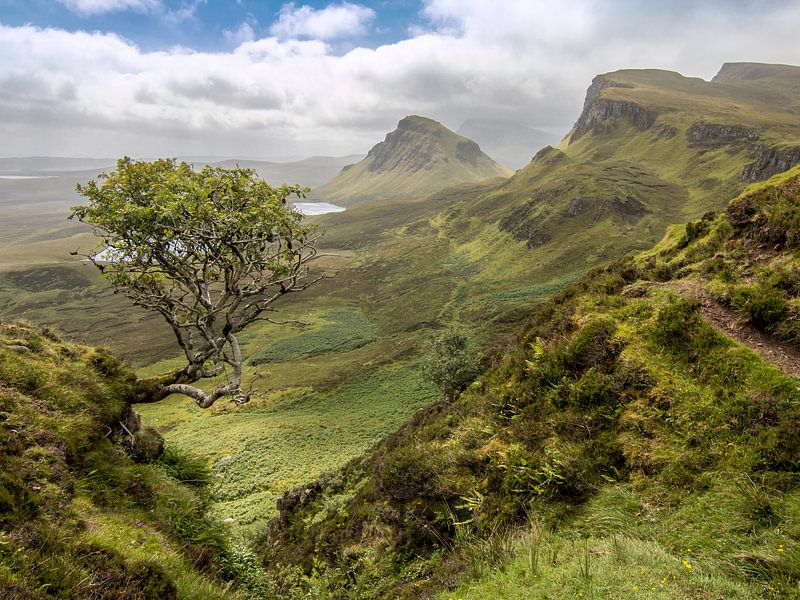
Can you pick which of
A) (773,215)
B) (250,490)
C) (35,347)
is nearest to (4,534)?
(35,347)

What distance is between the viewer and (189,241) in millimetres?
13445

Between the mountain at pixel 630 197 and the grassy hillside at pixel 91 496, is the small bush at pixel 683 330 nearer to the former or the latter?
the grassy hillside at pixel 91 496

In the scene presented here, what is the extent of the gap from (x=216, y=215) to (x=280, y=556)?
12.6 metres

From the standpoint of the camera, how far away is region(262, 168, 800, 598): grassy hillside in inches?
245

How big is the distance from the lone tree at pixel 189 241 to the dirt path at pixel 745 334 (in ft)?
40.6

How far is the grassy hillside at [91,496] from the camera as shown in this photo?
5797 mm

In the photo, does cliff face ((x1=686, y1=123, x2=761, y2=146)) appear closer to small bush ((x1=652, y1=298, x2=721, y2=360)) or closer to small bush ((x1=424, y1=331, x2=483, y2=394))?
small bush ((x1=424, y1=331, x2=483, y2=394))

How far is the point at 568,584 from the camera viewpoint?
5.96 metres

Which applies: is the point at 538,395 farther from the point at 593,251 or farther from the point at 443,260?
the point at 443,260

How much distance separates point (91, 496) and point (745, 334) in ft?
52.1

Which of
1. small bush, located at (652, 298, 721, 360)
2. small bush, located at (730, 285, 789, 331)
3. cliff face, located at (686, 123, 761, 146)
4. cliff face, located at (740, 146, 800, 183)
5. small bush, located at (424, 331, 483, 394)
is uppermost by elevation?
cliff face, located at (686, 123, 761, 146)

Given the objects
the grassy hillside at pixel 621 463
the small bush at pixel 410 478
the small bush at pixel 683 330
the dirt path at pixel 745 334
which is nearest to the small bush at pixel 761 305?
the grassy hillside at pixel 621 463

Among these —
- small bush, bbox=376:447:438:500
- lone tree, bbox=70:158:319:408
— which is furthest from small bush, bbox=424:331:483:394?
lone tree, bbox=70:158:319:408

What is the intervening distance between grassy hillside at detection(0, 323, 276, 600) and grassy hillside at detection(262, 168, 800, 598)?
391cm
